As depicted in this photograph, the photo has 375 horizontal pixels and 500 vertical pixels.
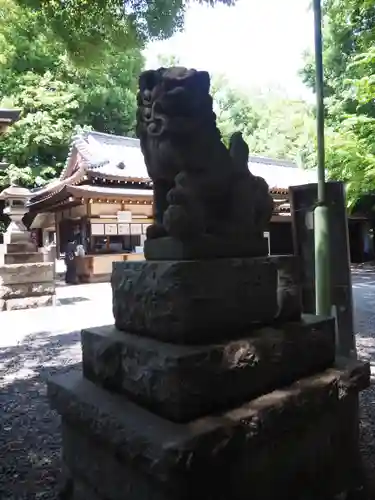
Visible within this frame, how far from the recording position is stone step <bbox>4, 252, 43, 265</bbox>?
848cm

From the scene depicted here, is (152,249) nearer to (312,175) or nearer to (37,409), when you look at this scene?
(37,409)

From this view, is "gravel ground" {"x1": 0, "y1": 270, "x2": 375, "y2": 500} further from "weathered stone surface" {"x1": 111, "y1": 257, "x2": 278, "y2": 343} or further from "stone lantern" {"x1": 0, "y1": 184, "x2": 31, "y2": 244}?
"stone lantern" {"x1": 0, "y1": 184, "x2": 31, "y2": 244}

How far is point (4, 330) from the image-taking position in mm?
6324

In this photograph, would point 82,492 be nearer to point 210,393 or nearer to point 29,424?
point 210,393

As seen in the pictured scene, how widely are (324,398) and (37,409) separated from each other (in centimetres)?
229

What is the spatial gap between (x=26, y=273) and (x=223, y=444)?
7.83 metres

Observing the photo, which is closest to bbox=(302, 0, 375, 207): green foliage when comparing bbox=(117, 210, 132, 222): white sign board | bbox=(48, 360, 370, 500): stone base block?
bbox=(48, 360, 370, 500): stone base block

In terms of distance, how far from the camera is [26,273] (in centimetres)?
846

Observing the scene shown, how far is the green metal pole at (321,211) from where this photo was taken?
3012mm

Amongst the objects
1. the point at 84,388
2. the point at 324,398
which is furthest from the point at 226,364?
the point at 84,388

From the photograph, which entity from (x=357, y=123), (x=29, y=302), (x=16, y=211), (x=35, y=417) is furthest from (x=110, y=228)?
(x=35, y=417)

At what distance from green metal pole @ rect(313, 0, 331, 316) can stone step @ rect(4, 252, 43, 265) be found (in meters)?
6.96

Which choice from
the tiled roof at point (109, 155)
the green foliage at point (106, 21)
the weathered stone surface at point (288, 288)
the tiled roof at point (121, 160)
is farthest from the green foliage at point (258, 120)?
the weathered stone surface at point (288, 288)

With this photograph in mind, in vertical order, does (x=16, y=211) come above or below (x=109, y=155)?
below
